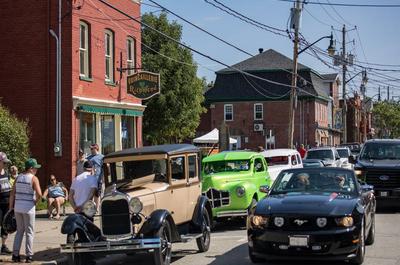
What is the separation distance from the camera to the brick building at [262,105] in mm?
60188

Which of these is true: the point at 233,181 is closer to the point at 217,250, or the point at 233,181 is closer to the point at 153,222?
the point at 217,250

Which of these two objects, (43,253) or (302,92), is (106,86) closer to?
(43,253)

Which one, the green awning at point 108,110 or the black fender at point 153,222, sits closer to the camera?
the black fender at point 153,222

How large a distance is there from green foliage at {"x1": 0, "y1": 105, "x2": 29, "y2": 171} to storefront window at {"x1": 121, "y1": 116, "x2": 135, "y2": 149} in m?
6.32

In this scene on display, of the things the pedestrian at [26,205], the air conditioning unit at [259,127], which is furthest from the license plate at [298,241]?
the air conditioning unit at [259,127]

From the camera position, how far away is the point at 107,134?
898 inches

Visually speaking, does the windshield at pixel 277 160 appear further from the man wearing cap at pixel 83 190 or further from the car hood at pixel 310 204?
the car hood at pixel 310 204

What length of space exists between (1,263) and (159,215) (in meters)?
2.94

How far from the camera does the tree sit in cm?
3816

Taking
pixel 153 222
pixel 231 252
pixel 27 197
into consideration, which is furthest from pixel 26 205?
pixel 231 252

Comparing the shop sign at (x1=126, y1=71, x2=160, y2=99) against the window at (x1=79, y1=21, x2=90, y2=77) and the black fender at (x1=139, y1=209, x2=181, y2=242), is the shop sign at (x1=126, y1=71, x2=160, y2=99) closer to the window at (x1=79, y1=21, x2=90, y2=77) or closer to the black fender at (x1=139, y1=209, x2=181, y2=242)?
the window at (x1=79, y1=21, x2=90, y2=77)

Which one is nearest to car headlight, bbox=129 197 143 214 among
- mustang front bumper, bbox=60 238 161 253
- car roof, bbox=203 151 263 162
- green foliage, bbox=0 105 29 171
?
mustang front bumper, bbox=60 238 161 253

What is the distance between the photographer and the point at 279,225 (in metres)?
9.05

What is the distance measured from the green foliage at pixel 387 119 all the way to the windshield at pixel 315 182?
88.8 metres
